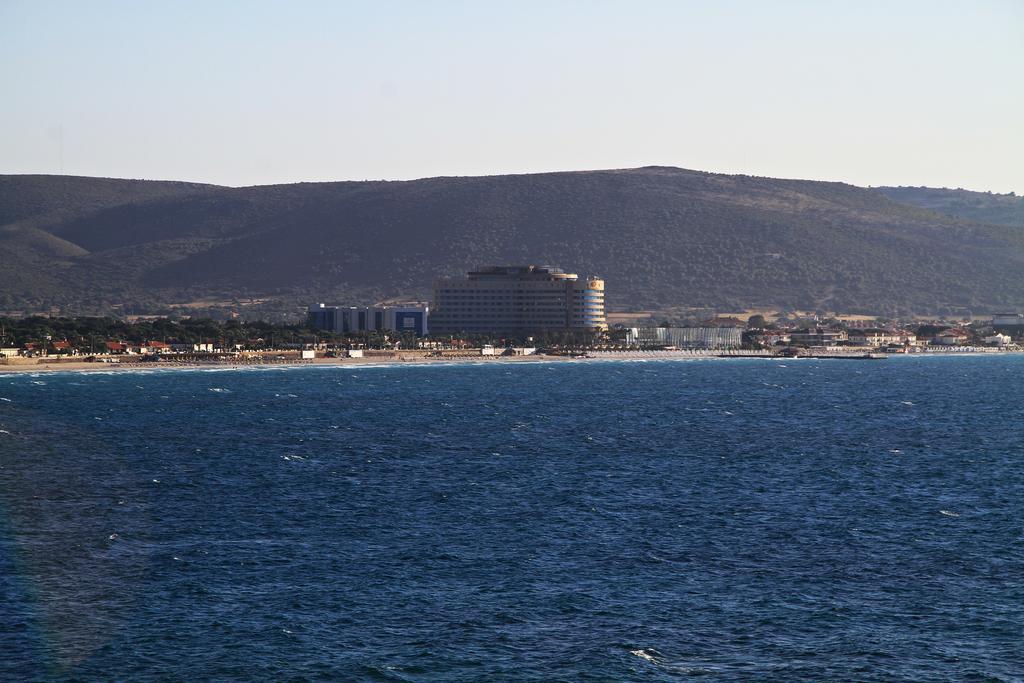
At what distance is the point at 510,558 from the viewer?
58.4 m

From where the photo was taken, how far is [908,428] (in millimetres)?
126562

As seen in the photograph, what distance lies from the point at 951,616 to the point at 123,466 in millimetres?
57821

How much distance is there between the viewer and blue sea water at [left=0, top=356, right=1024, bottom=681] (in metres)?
44.4

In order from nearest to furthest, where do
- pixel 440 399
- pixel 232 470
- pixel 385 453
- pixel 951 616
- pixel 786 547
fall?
pixel 951 616, pixel 786 547, pixel 232 470, pixel 385 453, pixel 440 399

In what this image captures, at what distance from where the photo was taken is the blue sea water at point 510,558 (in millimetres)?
44375

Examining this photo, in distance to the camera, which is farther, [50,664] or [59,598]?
[59,598]

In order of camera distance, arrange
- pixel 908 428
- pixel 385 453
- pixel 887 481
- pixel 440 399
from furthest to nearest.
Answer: pixel 440 399 → pixel 908 428 → pixel 385 453 → pixel 887 481

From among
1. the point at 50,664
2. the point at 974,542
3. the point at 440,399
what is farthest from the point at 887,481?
the point at 440,399

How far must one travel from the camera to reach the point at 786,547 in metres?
60.6

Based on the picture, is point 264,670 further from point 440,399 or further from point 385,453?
point 440,399

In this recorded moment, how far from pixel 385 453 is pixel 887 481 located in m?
35.0

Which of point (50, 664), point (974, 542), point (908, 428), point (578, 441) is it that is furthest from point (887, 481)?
point (50, 664)

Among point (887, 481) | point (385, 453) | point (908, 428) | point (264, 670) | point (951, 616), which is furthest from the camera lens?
point (908, 428)

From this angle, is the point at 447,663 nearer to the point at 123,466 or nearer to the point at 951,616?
the point at 951,616
